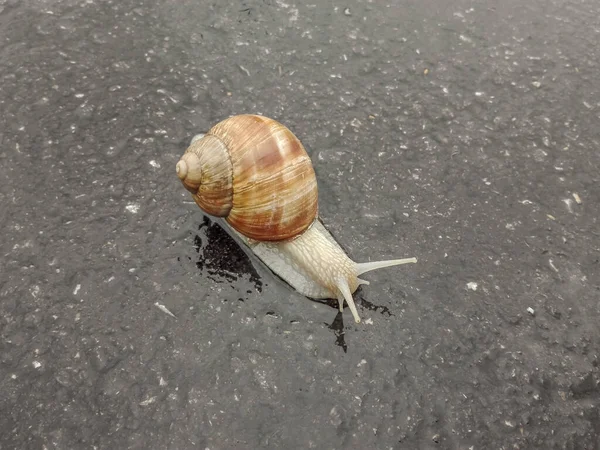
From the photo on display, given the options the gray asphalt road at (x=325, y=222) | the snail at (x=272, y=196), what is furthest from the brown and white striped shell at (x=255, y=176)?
the gray asphalt road at (x=325, y=222)

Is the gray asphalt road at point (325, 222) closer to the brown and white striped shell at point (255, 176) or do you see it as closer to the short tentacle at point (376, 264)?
the short tentacle at point (376, 264)

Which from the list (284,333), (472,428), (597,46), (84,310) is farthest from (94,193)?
(597,46)

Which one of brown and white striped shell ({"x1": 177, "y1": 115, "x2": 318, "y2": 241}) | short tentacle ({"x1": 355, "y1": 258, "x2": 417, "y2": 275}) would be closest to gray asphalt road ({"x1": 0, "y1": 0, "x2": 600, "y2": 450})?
short tentacle ({"x1": 355, "y1": 258, "x2": 417, "y2": 275})

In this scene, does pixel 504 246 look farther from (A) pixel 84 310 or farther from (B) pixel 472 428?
(A) pixel 84 310

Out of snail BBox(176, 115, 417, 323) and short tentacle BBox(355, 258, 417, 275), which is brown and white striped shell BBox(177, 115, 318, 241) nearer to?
snail BBox(176, 115, 417, 323)

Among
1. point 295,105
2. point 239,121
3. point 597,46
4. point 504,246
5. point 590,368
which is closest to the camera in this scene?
point 590,368

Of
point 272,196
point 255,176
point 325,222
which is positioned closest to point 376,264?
point 325,222

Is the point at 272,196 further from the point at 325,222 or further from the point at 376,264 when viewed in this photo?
the point at 376,264
